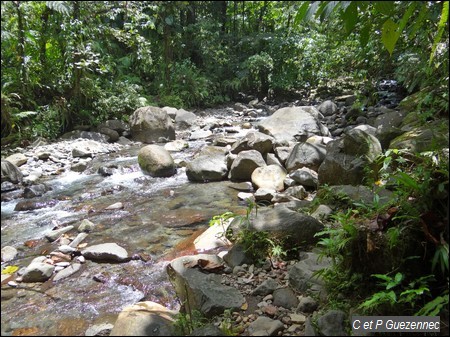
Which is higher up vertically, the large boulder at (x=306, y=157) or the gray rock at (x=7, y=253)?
the gray rock at (x=7, y=253)

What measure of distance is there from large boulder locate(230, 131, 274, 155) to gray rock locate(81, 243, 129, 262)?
4038mm

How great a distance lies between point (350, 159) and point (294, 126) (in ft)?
12.4

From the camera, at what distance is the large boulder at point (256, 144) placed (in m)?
7.42

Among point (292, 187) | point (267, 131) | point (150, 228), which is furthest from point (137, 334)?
point (267, 131)

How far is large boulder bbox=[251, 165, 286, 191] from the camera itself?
6.14 metres

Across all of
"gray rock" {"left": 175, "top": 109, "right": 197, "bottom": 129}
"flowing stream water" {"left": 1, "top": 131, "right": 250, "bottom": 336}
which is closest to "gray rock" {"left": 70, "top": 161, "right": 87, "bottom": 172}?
"flowing stream water" {"left": 1, "top": 131, "right": 250, "bottom": 336}

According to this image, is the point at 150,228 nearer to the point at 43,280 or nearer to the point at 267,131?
the point at 43,280

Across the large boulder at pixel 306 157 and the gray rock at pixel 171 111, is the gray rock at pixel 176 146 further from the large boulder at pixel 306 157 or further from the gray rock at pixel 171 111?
the large boulder at pixel 306 157

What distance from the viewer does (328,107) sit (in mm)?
11445

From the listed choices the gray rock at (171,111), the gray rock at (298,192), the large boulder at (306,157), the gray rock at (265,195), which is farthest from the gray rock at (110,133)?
the gray rock at (298,192)

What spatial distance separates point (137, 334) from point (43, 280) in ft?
6.18

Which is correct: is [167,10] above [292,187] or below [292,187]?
above

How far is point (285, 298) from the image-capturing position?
8.80ft

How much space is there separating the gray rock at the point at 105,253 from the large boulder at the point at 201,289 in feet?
2.99
